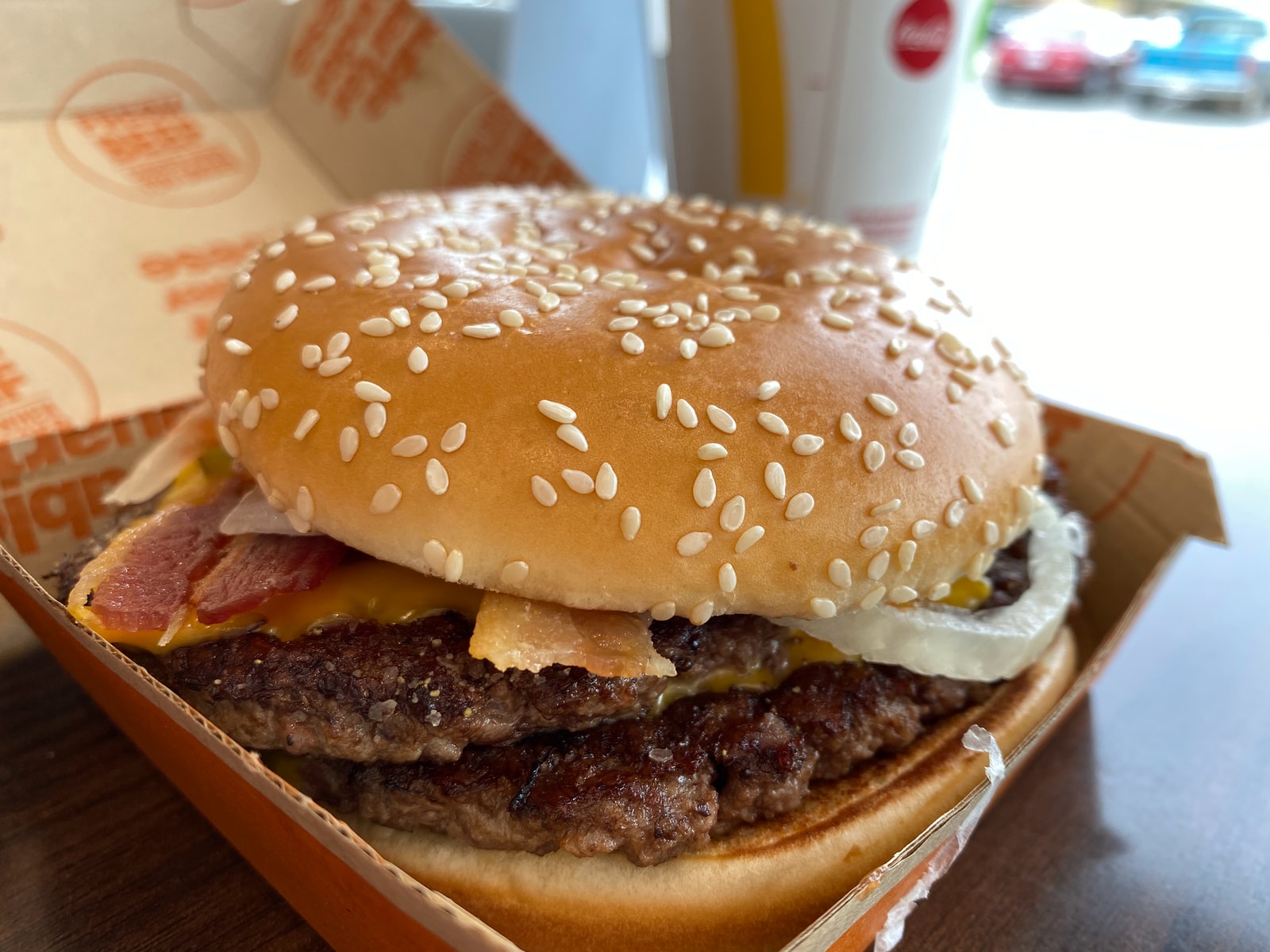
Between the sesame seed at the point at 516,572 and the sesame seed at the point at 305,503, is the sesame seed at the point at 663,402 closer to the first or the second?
the sesame seed at the point at 516,572

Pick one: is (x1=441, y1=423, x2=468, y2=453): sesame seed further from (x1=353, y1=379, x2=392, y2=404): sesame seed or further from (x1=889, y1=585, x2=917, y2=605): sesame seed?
(x1=889, y1=585, x2=917, y2=605): sesame seed

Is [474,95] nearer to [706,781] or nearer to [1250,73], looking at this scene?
[706,781]

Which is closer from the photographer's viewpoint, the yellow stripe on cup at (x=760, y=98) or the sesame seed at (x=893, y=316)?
the sesame seed at (x=893, y=316)

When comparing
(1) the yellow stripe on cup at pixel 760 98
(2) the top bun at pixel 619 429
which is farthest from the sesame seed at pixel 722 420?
(1) the yellow stripe on cup at pixel 760 98

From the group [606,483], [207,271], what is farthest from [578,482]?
[207,271]

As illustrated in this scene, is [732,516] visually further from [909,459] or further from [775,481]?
[909,459]

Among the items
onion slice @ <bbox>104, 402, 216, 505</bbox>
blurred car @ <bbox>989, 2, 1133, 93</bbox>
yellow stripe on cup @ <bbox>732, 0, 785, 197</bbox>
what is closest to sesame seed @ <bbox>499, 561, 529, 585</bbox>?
onion slice @ <bbox>104, 402, 216, 505</bbox>
